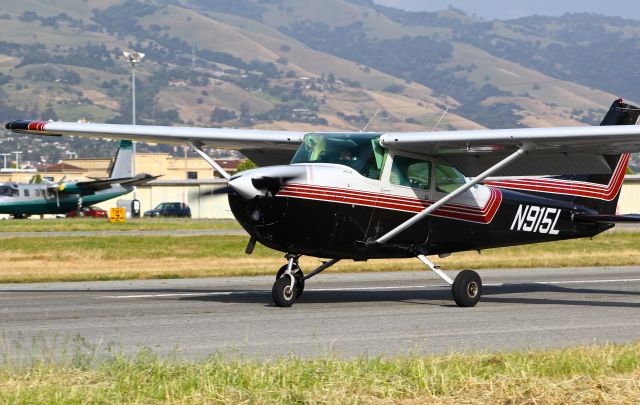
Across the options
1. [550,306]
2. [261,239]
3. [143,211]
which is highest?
[261,239]

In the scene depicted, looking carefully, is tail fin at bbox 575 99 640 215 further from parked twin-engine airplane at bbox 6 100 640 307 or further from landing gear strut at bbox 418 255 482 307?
landing gear strut at bbox 418 255 482 307

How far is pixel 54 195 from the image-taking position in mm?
67688

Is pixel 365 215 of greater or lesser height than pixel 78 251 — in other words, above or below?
above

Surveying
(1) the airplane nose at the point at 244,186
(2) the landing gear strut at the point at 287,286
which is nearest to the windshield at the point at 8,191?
(2) the landing gear strut at the point at 287,286

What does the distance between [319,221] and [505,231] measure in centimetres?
377

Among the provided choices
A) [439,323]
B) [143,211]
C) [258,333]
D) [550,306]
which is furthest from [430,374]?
[143,211]

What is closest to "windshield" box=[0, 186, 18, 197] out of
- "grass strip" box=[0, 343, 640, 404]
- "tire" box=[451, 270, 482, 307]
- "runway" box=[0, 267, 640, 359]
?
"runway" box=[0, 267, 640, 359]

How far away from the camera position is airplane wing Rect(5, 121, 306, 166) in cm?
1798

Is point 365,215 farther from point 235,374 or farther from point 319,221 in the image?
point 235,374

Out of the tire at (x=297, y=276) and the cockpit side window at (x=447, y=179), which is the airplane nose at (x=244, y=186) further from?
the cockpit side window at (x=447, y=179)

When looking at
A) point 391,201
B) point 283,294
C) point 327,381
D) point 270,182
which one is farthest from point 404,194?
point 327,381

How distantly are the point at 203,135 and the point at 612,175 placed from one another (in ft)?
22.2

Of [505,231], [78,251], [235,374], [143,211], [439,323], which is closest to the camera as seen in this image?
[235,374]

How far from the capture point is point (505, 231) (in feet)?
57.3
